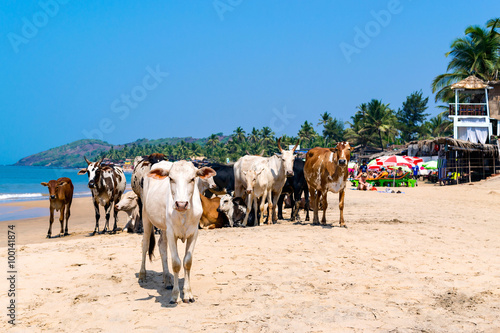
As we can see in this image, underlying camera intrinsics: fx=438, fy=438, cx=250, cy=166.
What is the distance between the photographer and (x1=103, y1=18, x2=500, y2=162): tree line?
4256 cm

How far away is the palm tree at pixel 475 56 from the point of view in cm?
4200

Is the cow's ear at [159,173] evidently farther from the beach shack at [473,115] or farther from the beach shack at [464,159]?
the beach shack at [473,115]

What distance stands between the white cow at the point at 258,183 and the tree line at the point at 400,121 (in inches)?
113

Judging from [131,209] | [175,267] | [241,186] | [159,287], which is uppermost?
[241,186]

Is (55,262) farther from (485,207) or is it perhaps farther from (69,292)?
(485,207)

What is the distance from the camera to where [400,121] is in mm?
83875

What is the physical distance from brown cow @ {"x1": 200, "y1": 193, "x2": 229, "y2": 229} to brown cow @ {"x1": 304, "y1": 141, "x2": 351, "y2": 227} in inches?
112

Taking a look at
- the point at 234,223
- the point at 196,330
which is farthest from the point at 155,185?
the point at 234,223

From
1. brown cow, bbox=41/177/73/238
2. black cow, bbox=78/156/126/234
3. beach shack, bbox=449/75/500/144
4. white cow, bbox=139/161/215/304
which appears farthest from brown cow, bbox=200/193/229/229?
beach shack, bbox=449/75/500/144

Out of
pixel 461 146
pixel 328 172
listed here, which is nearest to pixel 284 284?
pixel 328 172

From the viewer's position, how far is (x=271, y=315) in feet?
17.7

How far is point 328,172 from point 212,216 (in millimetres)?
3714

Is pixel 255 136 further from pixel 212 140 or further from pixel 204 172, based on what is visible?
pixel 204 172

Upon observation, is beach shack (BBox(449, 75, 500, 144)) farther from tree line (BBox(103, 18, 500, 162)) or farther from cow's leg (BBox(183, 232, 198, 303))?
cow's leg (BBox(183, 232, 198, 303))
